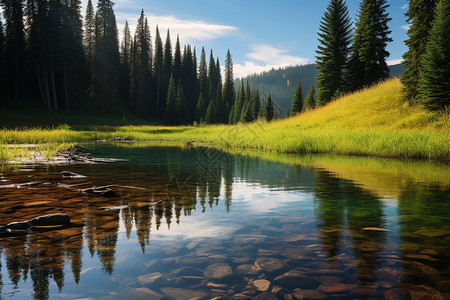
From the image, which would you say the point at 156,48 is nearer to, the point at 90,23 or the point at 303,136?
the point at 90,23

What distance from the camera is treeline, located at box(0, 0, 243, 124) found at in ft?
146

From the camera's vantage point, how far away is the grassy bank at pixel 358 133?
15117 mm

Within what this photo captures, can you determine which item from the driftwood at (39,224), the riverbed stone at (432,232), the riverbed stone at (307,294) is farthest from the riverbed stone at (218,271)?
the riverbed stone at (432,232)

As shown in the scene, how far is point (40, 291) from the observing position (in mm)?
2951

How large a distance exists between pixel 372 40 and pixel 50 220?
1500 inches

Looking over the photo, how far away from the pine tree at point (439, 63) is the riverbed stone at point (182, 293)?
21774 mm

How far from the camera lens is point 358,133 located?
59.4ft

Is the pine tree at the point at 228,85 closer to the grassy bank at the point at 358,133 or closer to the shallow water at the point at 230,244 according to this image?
the grassy bank at the point at 358,133

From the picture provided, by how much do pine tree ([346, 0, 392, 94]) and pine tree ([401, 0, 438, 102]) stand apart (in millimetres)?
11484

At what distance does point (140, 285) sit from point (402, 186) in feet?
25.3

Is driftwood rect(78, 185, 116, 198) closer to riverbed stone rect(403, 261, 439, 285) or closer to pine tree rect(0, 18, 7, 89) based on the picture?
riverbed stone rect(403, 261, 439, 285)

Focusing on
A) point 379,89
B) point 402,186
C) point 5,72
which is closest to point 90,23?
point 5,72

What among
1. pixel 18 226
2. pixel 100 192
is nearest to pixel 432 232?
pixel 18 226

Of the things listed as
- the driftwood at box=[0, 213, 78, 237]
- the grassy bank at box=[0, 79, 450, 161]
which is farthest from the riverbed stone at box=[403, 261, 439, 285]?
the grassy bank at box=[0, 79, 450, 161]
